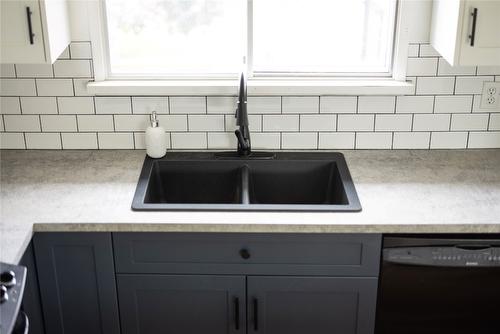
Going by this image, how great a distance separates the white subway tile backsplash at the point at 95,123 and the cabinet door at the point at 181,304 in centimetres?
69

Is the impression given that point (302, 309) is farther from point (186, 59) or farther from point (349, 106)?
point (186, 59)

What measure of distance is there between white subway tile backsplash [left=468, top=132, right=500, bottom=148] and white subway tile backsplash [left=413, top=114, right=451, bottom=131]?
0.37 feet

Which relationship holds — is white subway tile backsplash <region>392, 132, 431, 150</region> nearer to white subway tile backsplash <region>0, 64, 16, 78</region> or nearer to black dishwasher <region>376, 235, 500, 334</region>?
black dishwasher <region>376, 235, 500, 334</region>

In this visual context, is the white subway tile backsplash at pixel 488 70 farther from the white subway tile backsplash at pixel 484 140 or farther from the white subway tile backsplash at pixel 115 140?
the white subway tile backsplash at pixel 115 140

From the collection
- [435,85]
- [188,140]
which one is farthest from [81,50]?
[435,85]

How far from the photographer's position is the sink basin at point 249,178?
2512 mm

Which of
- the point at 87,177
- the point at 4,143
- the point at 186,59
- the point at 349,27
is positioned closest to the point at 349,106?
the point at 349,27

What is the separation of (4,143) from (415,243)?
163 cm

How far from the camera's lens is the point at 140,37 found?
254 cm

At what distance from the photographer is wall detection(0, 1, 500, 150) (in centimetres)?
252

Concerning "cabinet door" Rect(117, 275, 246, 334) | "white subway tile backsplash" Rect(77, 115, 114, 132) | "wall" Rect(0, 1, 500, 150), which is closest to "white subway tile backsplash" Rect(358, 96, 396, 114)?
"wall" Rect(0, 1, 500, 150)

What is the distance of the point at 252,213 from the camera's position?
212cm

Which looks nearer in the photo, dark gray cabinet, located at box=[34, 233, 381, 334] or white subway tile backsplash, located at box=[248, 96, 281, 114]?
dark gray cabinet, located at box=[34, 233, 381, 334]

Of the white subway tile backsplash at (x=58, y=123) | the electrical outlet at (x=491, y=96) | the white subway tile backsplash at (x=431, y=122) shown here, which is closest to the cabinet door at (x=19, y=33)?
the white subway tile backsplash at (x=58, y=123)
